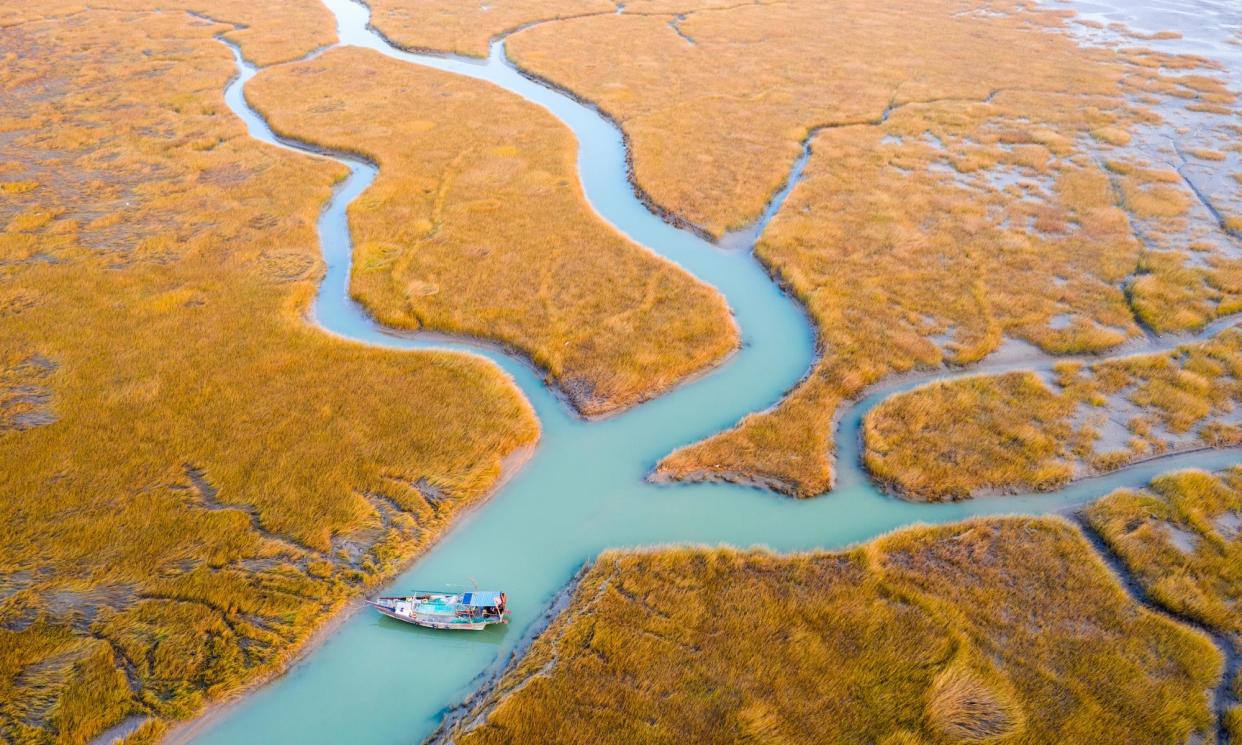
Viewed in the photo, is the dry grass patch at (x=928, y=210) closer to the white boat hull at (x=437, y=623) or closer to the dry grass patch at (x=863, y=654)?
the dry grass patch at (x=863, y=654)

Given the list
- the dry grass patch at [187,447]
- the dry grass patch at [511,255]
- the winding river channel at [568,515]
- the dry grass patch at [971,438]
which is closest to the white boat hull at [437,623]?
the winding river channel at [568,515]

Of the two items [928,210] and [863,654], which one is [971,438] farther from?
[928,210]

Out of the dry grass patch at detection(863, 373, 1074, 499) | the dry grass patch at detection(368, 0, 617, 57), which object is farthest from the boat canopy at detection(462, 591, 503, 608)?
the dry grass patch at detection(368, 0, 617, 57)

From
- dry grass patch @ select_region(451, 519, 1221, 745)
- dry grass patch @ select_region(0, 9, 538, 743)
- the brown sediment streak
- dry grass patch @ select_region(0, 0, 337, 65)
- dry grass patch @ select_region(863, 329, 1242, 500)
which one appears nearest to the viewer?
dry grass patch @ select_region(451, 519, 1221, 745)

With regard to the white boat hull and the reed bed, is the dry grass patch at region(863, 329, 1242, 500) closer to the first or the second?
the reed bed

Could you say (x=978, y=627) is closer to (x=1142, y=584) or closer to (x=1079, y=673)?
(x=1079, y=673)

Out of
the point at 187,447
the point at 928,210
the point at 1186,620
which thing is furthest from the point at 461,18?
the point at 1186,620
